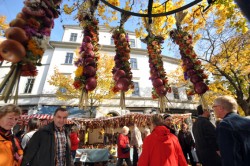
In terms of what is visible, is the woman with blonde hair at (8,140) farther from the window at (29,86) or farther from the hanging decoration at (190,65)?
the window at (29,86)

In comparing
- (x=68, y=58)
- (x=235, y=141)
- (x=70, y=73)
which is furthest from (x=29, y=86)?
(x=235, y=141)

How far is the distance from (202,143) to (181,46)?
200 cm

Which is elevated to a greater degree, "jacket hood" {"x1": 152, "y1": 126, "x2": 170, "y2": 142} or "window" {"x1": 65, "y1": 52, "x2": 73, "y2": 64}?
"window" {"x1": 65, "y1": 52, "x2": 73, "y2": 64}

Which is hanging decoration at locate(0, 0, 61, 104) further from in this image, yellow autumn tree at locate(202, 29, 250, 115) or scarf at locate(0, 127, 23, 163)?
yellow autumn tree at locate(202, 29, 250, 115)

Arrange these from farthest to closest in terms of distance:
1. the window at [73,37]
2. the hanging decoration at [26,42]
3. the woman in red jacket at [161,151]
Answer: the window at [73,37] → the woman in red jacket at [161,151] → the hanging decoration at [26,42]

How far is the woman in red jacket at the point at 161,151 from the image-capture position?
2.82m

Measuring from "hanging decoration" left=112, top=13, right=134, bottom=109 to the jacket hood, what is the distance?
110 cm

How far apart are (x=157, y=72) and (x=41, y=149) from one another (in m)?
2.11

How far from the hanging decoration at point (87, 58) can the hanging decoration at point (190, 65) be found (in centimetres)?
132

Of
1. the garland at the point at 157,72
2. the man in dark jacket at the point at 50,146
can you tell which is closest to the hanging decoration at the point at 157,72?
the garland at the point at 157,72

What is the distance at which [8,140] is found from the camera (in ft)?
7.70

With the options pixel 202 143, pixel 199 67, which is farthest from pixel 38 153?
pixel 202 143

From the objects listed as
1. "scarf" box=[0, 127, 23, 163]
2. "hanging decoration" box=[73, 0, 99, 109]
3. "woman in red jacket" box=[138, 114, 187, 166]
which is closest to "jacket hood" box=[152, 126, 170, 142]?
"woman in red jacket" box=[138, 114, 187, 166]

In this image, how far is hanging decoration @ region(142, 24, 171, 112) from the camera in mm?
2355
